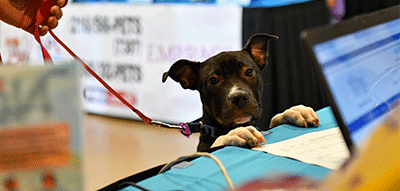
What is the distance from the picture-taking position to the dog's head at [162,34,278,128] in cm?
162

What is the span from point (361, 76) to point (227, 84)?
997mm

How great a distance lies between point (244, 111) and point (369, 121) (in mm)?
931

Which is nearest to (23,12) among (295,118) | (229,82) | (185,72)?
(185,72)

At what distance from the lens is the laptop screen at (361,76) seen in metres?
0.65

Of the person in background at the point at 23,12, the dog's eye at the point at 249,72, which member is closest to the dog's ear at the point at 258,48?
the dog's eye at the point at 249,72

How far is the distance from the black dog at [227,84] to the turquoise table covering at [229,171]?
0.56m

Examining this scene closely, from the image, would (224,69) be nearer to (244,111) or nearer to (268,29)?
(244,111)

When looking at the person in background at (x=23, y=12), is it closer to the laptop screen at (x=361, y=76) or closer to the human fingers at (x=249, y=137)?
the human fingers at (x=249, y=137)

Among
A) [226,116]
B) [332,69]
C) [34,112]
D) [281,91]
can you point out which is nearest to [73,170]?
[34,112]

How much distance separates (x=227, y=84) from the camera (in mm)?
1662

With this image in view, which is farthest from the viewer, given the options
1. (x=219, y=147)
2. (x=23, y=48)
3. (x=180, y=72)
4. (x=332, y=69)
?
(x=23, y=48)

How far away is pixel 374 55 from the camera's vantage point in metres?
0.73

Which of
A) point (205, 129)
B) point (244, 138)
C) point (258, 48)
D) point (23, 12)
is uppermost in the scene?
point (23, 12)

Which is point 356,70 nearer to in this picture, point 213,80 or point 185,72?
point 213,80
